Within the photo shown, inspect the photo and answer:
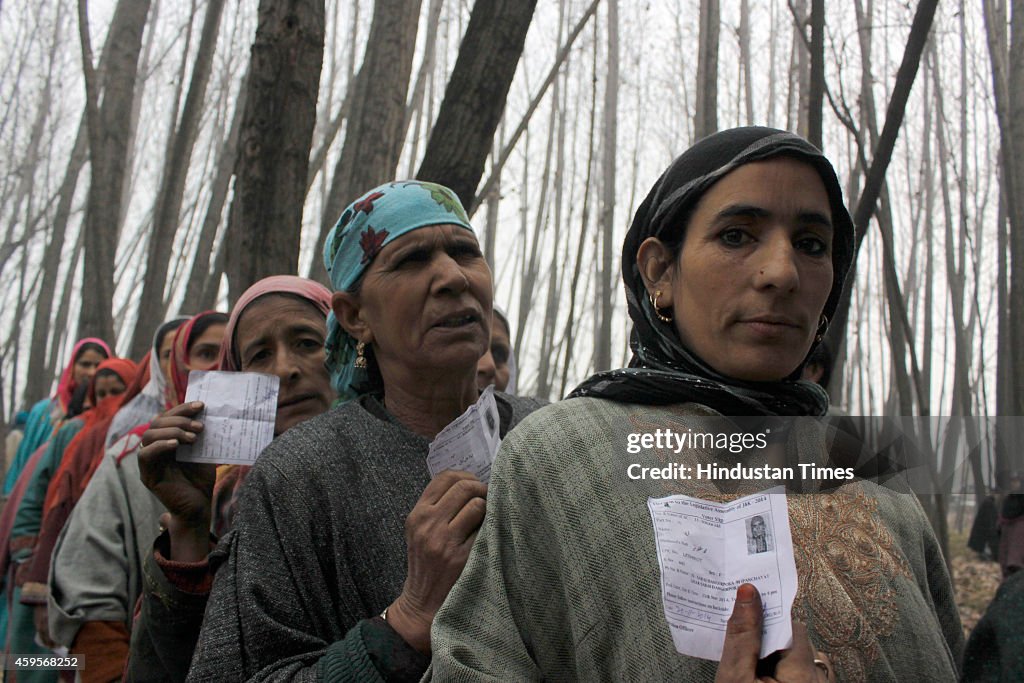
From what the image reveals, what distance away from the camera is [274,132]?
2863mm

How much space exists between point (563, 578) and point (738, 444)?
0.99 ft

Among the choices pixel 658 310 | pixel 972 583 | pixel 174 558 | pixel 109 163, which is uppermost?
pixel 109 163

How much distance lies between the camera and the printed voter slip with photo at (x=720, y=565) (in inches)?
34.6

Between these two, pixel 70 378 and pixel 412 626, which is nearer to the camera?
pixel 412 626

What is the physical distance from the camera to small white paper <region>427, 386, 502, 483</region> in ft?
4.76

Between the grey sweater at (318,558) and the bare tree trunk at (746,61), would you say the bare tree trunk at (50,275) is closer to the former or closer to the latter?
the bare tree trunk at (746,61)

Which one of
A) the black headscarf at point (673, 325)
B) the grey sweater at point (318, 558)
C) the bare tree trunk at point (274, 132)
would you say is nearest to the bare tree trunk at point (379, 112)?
the bare tree trunk at point (274, 132)

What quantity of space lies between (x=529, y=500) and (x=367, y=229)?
2.89ft

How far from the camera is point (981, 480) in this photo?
3.71ft

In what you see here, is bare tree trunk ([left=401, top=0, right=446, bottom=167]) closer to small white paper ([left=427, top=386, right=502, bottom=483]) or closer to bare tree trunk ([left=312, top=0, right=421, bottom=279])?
bare tree trunk ([left=312, top=0, right=421, bottom=279])

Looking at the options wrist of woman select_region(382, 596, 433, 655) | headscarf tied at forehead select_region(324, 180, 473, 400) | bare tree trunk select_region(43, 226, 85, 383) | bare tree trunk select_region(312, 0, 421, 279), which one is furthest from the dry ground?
bare tree trunk select_region(43, 226, 85, 383)

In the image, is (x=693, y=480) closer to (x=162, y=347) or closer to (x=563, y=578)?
(x=563, y=578)

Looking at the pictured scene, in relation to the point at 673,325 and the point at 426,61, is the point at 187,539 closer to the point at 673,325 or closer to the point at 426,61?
the point at 673,325

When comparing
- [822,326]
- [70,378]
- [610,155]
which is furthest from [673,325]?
[610,155]
